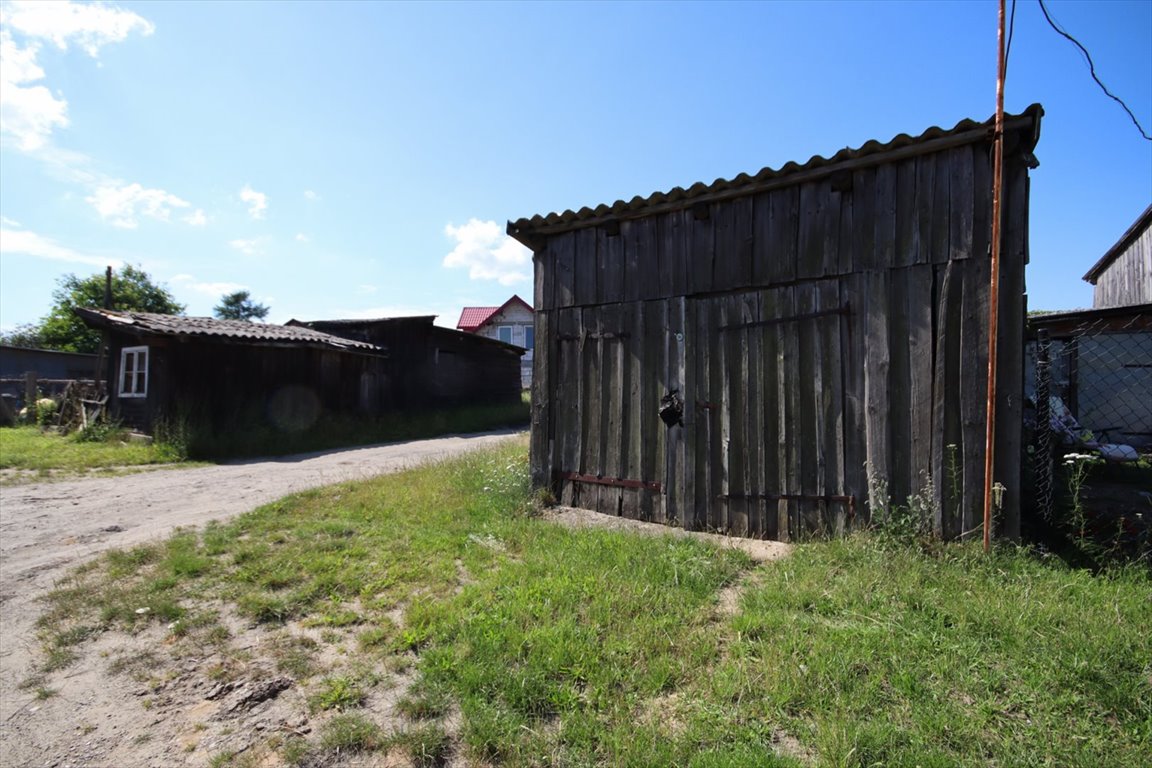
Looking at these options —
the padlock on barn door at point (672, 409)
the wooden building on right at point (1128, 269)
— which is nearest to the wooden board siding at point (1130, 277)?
the wooden building on right at point (1128, 269)

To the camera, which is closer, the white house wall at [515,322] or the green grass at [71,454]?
the green grass at [71,454]

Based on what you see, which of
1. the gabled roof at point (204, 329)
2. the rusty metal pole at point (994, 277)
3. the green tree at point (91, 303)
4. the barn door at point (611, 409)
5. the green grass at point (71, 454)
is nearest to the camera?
the rusty metal pole at point (994, 277)

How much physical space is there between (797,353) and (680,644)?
2797mm

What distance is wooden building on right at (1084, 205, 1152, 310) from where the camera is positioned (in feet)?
44.7

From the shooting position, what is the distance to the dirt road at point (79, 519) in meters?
2.80

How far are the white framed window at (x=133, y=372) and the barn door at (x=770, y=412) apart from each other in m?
13.7

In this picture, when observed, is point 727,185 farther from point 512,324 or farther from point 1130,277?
point 512,324

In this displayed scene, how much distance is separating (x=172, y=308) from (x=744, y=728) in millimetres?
49918

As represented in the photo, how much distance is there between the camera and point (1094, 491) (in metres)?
5.65

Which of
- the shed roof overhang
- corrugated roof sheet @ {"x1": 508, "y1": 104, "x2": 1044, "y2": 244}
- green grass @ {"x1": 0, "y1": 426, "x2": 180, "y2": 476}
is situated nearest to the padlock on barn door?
corrugated roof sheet @ {"x1": 508, "y1": 104, "x2": 1044, "y2": 244}

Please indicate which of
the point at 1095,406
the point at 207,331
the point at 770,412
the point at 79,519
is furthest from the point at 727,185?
the point at 207,331

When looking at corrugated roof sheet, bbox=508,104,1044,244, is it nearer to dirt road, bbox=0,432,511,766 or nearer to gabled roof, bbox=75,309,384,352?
dirt road, bbox=0,432,511,766

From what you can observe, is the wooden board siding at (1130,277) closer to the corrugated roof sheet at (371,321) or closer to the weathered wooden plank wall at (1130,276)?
the weathered wooden plank wall at (1130,276)

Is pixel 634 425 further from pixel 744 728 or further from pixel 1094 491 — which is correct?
pixel 1094 491
